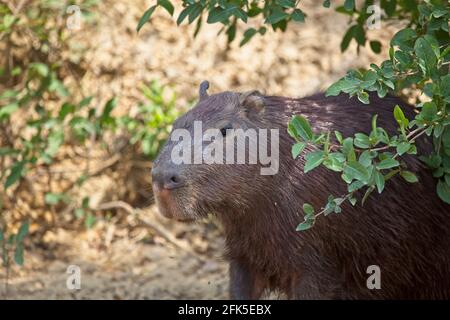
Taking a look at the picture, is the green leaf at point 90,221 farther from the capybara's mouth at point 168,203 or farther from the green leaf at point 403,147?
the green leaf at point 403,147

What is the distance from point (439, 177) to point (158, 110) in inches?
102

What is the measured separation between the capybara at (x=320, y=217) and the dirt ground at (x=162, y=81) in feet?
4.93

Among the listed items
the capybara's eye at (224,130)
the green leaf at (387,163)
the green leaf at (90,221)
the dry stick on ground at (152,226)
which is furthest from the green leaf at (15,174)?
the green leaf at (387,163)

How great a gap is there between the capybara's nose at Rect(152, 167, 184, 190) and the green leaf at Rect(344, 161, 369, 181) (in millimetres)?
1020

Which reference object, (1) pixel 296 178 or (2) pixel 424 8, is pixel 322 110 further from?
(2) pixel 424 8

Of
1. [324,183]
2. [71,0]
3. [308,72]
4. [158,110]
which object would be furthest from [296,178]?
[308,72]

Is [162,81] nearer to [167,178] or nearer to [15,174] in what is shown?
[15,174]

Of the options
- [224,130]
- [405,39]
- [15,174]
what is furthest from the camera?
[15,174]

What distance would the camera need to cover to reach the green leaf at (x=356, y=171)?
12.2ft

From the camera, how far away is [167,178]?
14.4 feet

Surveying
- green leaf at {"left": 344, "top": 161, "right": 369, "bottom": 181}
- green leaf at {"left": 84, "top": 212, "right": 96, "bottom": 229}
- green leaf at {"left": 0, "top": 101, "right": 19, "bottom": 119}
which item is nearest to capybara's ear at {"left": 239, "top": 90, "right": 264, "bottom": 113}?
green leaf at {"left": 344, "top": 161, "right": 369, "bottom": 181}

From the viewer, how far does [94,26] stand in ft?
24.9

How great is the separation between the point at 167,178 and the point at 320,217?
90cm

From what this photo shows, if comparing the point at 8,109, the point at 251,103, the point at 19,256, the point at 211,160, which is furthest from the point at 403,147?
the point at 8,109
